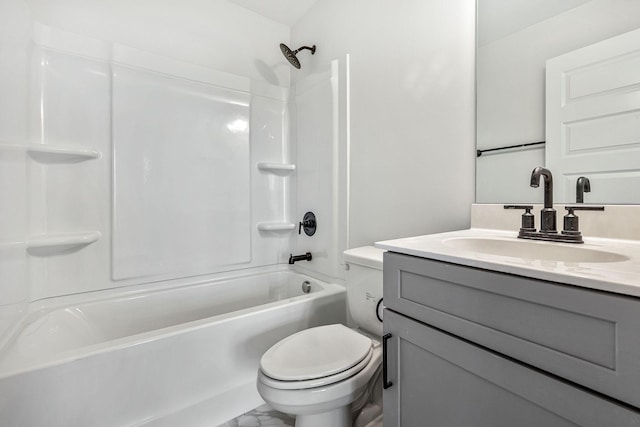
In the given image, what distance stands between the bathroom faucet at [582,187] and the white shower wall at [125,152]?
5.87 ft

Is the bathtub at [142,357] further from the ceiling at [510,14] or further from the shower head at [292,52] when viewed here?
the shower head at [292,52]

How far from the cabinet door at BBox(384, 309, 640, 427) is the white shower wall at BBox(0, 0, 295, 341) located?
151cm

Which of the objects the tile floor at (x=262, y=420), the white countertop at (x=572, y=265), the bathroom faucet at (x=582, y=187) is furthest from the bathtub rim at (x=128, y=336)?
the bathroom faucet at (x=582, y=187)

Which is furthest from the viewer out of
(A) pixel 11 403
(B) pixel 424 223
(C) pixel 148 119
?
(C) pixel 148 119

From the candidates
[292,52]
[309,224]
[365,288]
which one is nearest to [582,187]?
[365,288]

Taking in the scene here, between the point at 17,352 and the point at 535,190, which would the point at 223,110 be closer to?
the point at 17,352

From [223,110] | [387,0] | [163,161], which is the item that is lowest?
[163,161]

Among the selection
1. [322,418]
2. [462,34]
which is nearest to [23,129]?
[322,418]

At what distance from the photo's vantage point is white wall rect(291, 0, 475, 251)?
1281 millimetres

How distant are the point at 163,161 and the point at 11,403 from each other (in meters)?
1.28

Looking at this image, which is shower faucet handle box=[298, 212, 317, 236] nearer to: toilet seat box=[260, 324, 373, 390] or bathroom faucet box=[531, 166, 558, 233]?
toilet seat box=[260, 324, 373, 390]

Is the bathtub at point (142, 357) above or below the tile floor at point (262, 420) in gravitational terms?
above

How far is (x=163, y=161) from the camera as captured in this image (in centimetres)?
178

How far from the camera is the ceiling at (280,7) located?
206cm
